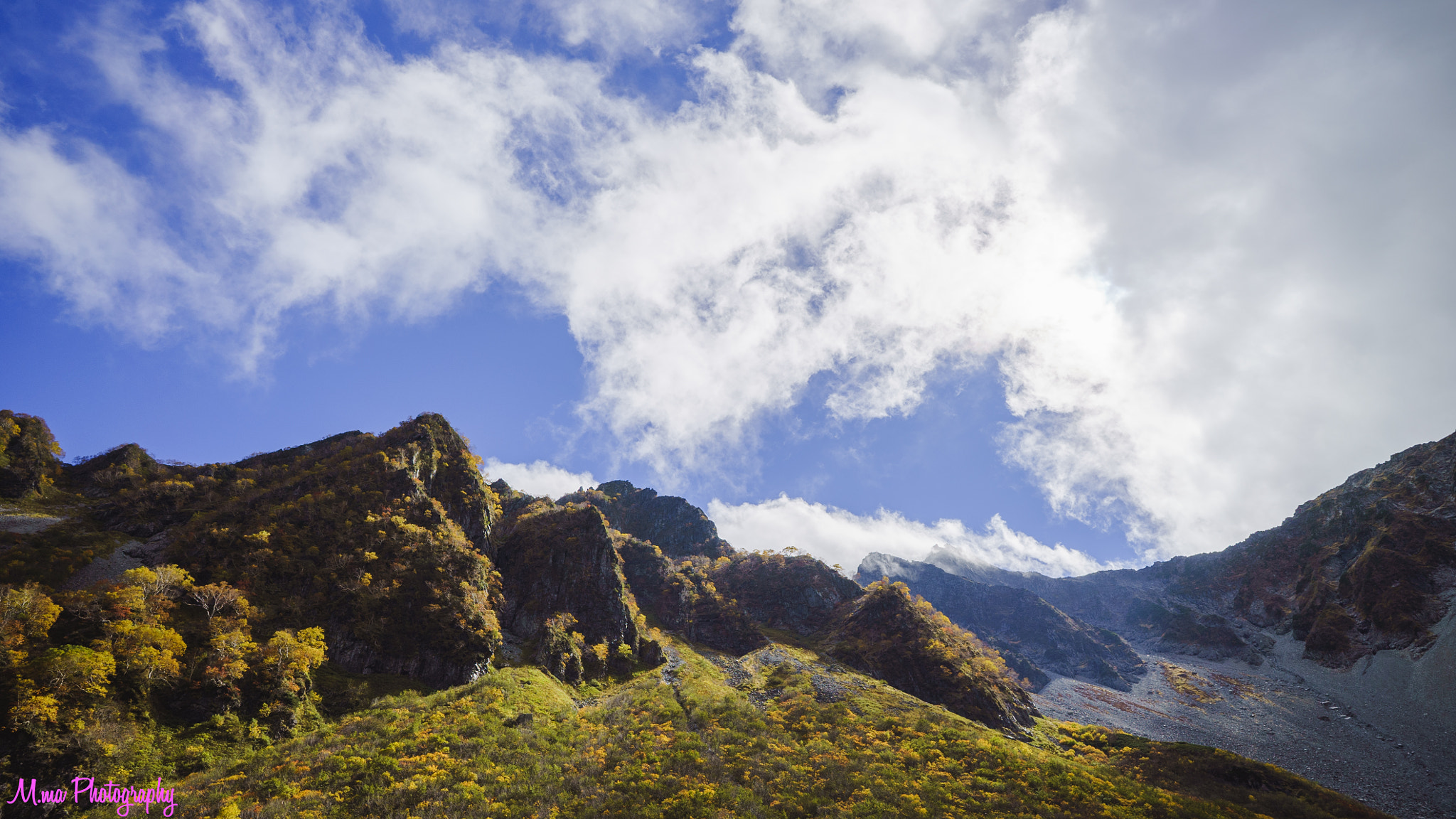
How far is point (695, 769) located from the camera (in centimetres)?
3106

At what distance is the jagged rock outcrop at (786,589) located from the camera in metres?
110

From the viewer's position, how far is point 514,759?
30.4m

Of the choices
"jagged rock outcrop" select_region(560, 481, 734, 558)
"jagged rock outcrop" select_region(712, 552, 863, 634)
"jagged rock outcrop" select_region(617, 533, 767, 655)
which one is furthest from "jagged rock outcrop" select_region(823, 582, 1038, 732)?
"jagged rock outcrop" select_region(560, 481, 734, 558)

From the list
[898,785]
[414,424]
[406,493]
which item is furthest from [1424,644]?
[414,424]

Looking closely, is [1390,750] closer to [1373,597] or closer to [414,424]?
[1373,597]

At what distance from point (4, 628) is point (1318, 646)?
218324mm

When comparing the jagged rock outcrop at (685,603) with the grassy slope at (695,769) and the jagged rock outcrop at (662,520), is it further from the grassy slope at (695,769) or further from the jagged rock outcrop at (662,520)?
the grassy slope at (695,769)

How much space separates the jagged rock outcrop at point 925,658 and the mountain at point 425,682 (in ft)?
1.77

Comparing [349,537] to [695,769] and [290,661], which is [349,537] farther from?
[695,769]

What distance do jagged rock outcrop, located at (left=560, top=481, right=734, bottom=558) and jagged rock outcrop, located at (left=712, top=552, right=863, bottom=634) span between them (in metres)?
15.2

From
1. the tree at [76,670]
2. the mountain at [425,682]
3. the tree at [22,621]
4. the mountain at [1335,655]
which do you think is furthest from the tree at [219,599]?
the mountain at [1335,655]
